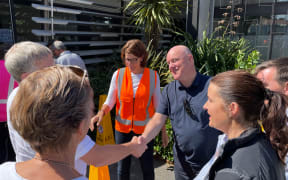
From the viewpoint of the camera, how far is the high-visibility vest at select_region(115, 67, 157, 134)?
2893 millimetres

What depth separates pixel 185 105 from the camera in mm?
2229

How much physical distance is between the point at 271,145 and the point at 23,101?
1.22m

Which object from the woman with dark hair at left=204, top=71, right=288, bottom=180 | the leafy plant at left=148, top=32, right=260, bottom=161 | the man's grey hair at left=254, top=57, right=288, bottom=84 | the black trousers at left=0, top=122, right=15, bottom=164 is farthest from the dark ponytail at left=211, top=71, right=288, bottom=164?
the leafy plant at left=148, top=32, right=260, bottom=161

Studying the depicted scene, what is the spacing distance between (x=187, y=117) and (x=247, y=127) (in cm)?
96

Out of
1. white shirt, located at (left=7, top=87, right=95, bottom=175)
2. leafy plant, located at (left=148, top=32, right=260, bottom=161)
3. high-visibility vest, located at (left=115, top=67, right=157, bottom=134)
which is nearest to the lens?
white shirt, located at (left=7, top=87, right=95, bottom=175)

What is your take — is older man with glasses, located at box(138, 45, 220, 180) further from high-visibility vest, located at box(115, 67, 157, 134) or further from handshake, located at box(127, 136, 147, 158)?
high-visibility vest, located at box(115, 67, 157, 134)

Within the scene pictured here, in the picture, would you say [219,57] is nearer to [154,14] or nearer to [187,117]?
[154,14]

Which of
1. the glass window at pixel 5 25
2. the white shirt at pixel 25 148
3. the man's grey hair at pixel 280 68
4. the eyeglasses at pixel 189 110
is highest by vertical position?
the glass window at pixel 5 25

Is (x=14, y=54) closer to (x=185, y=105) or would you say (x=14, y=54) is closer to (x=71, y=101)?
(x=71, y=101)

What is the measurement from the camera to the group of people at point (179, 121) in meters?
0.88

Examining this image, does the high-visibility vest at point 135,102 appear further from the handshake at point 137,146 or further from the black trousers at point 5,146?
the black trousers at point 5,146

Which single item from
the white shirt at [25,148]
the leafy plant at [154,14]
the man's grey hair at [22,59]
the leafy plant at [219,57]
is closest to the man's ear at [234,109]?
the white shirt at [25,148]

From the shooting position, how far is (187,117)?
2.20m

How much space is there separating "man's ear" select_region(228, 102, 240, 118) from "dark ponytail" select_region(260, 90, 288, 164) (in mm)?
127
